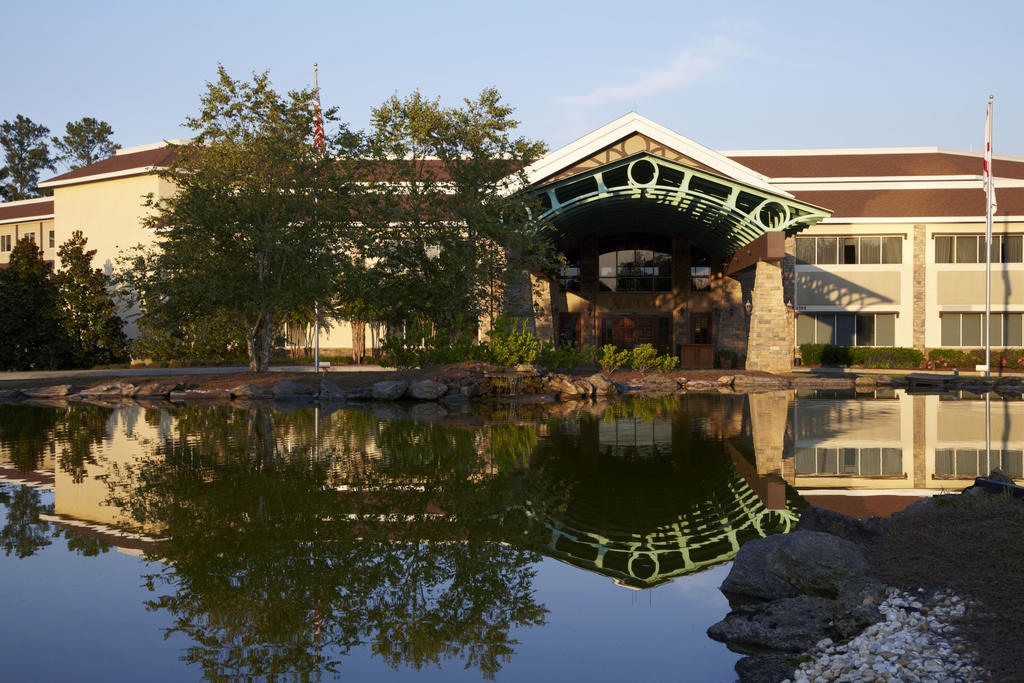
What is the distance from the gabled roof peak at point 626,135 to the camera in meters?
30.4

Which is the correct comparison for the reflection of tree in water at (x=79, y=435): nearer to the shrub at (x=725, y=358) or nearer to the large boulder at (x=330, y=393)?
the large boulder at (x=330, y=393)

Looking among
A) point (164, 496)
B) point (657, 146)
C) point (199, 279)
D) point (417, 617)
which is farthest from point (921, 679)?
point (657, 146)

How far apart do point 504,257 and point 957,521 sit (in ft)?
72.7

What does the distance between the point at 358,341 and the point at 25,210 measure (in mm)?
30424

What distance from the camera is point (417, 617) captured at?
6.20 m

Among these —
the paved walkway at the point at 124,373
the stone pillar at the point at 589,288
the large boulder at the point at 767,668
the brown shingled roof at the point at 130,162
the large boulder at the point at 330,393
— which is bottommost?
the large boulder at the point at 767,668

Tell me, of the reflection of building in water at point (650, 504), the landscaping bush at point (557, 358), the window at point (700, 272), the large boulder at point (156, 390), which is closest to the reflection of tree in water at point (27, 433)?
the large boulder at point (156, 390)

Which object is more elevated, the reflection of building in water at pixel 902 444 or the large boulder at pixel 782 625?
the reflection of building in water at pixel 902 444

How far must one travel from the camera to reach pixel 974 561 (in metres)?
6.66

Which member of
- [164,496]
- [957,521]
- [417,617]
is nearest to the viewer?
[417,617]

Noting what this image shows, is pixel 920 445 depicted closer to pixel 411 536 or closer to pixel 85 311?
pixel 411 536

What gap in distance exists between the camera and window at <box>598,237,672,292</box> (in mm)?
→ 43188

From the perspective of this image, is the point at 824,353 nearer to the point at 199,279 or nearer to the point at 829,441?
the point at 829,441

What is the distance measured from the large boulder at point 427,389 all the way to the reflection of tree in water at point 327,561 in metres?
11.1
